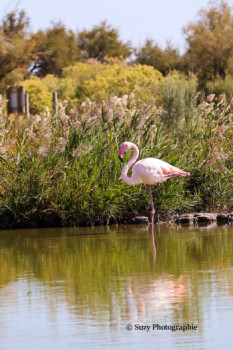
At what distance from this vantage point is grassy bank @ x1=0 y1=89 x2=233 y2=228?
12867mm

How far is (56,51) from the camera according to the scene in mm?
60719

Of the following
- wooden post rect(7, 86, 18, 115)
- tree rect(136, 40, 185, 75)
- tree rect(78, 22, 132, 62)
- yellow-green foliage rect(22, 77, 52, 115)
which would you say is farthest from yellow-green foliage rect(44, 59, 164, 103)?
tree rect(78, 22, 132, 62)

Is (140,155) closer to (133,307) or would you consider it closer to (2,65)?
(133,307)

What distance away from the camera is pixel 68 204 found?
1289 centimetres

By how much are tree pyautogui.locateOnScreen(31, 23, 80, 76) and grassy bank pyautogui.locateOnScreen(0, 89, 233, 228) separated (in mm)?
45609

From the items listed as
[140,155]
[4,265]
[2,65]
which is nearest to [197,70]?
[2,65]

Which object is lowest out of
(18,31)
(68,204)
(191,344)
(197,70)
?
(191,344)

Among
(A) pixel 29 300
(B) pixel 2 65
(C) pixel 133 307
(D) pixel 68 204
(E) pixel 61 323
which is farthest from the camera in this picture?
(B) pixel 2 65

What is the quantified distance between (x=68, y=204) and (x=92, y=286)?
17.5ft

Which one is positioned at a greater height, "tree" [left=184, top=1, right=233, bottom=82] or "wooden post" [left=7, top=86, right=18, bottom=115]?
"tree" [left=184, top=1, right=233, bottom=82]

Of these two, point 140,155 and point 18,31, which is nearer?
point 140,155

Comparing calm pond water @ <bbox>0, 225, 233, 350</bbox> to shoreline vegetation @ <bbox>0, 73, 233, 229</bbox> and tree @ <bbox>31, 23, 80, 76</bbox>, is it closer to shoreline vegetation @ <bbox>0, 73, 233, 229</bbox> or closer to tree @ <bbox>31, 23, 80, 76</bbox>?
shoreline vegetation @ <bbox>0, 73, 233, 229</bbox>

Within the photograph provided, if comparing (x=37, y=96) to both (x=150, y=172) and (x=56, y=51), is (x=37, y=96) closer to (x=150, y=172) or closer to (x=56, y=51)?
(x=56, y=51)

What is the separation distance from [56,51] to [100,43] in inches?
319
